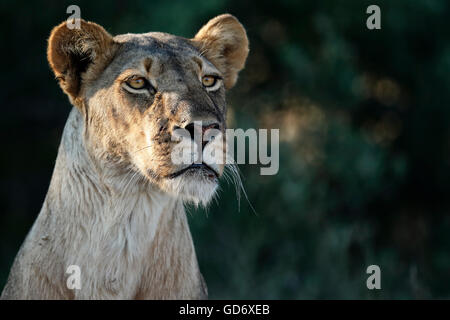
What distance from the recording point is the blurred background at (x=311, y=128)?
7.80 m

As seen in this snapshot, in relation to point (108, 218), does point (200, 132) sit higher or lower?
higher

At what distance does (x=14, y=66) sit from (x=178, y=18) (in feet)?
6.21

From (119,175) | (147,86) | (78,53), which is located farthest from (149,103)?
(78,53)

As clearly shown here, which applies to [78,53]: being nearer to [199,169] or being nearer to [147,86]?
[147,86]

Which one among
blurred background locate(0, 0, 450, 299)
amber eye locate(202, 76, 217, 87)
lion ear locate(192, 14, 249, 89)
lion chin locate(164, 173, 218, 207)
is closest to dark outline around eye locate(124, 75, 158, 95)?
amber eye locate(202, 76, 217, 87)

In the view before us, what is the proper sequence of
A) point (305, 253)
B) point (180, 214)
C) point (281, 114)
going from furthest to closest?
point (281, 114)
point (305, 253)
point (180, 214)

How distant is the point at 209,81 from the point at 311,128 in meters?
5.09

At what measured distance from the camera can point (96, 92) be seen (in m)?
3.65

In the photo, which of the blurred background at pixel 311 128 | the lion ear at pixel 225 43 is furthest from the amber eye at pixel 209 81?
the blurred background at pixel 311 128

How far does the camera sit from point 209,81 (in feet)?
12.5

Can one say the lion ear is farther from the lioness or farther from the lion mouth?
the lion mouth

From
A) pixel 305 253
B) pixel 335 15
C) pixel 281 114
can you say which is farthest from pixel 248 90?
pixel 305 253

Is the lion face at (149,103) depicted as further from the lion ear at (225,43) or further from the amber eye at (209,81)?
the lion ear at (225,43)
